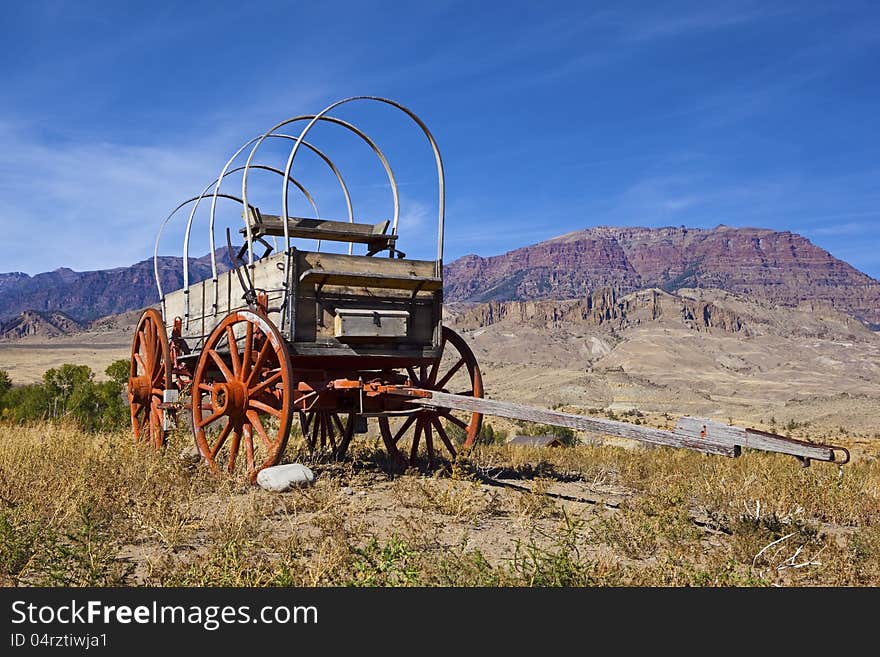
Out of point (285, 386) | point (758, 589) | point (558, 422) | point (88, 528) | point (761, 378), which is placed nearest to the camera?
point (758, 589)

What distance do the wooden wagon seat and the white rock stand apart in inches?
102

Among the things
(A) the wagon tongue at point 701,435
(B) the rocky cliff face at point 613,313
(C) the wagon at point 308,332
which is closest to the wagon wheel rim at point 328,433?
(C) the wagon at point 308,332

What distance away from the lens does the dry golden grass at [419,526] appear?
12.9 feet

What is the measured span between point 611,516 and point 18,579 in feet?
12.9

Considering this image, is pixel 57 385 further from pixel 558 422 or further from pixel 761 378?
pixel 761 378

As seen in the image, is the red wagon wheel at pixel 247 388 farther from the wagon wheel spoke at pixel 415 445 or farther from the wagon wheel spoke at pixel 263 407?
the wagon wheel spoke at pixel 415 445

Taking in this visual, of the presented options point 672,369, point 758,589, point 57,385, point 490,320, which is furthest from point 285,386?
point 490,320

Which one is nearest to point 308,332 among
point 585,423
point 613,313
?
point 585,423

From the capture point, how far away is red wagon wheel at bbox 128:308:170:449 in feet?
28.0

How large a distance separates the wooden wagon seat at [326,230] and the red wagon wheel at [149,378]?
1.76 m

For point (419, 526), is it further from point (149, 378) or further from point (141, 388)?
point (141, 388)

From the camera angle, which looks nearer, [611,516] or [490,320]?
[611,516]

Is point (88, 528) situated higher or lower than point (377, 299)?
lower

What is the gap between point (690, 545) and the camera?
476 centimetres
